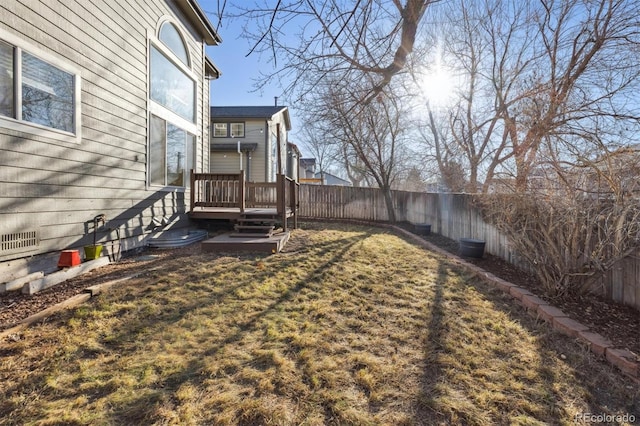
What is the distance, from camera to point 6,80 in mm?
3180

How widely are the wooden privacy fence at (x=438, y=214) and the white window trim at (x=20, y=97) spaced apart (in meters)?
6.70

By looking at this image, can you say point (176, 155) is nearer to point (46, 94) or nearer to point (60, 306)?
point (46, 94)

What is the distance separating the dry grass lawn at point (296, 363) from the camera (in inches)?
67.7

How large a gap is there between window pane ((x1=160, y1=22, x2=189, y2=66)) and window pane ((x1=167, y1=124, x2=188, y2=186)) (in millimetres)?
1676

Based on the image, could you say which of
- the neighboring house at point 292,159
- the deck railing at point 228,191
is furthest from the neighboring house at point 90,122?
the neighboring house at point 292,159

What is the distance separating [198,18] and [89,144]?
4.56 metres

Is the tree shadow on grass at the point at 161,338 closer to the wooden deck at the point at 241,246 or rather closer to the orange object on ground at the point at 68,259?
the wooden deck at the point at 241,246

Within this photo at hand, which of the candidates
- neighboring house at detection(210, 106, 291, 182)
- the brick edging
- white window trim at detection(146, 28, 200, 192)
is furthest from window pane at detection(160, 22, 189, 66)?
neighboring house at detection(210, 106, 291, 182)

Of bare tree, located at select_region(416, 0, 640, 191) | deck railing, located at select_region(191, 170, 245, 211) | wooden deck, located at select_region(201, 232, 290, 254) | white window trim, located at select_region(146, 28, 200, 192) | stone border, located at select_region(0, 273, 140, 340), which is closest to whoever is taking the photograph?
stone border, located at select_region(0, 273, 140, 340)

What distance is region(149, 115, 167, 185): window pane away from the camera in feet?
19.1

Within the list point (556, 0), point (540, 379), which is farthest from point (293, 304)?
point (556, 0)

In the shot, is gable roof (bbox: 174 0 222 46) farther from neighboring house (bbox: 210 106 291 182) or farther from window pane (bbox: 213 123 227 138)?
window pane (bbox: 213 123 227 138)

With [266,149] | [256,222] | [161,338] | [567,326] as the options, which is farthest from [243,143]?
[567,326]

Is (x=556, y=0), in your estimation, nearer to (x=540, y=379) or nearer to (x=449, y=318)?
(x=449, y=318)
